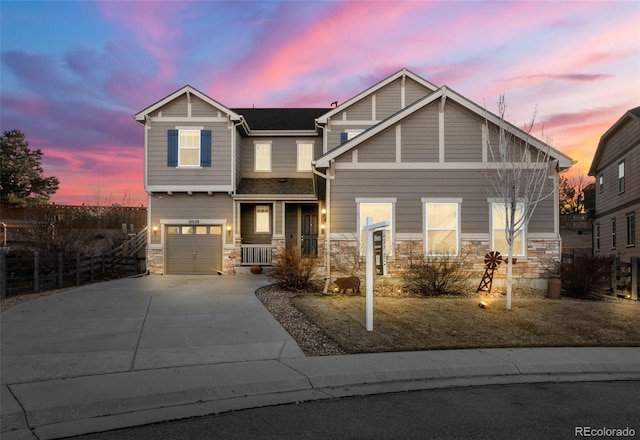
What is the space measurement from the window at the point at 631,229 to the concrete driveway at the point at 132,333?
2152 cm

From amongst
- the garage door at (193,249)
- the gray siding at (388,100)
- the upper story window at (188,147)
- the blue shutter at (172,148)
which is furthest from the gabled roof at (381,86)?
the garage door at (193,249)

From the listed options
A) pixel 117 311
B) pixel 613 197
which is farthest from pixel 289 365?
pixel 613 197

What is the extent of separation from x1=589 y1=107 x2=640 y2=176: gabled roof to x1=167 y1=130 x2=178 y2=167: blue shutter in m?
21.4

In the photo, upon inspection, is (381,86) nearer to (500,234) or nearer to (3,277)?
(500,234)

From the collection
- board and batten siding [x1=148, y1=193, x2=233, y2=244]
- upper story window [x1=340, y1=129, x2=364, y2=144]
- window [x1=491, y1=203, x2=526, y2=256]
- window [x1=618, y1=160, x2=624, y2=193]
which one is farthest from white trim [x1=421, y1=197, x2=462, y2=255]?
window [x1=618, y1=160, x2=624, y2=193]

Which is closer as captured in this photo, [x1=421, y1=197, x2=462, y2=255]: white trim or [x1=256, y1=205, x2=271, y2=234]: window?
[x1=421, y1=197, x2=462, y2=255]: white trim

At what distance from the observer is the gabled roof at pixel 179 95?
23.2 m

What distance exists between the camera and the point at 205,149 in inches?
926

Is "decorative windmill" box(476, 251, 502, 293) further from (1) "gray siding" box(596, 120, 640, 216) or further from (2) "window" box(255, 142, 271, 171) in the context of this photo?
(1) "gray siding" box(596, 120, 640, 216)

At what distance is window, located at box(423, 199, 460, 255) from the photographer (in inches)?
738

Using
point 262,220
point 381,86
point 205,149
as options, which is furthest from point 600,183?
point 205,149

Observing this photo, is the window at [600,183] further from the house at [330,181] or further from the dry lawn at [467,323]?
the dry lawn at [467,323]

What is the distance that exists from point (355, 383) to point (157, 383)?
2674mm

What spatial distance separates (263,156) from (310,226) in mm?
4016
